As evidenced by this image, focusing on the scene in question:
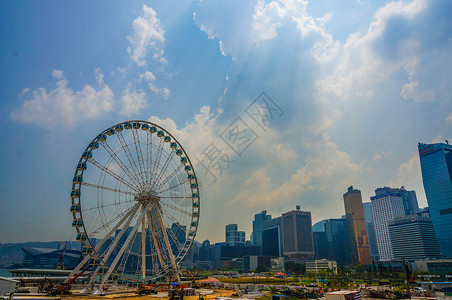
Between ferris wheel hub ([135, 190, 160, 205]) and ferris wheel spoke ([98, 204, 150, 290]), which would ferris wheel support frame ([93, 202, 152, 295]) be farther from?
ferris wheel hub ([135, 190, 160, 205])

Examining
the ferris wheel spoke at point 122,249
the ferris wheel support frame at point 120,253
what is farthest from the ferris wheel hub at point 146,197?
the ferris wheel spoke at point 122,249

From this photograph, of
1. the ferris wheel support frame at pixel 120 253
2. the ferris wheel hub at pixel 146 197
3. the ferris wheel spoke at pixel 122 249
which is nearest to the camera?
the ferris wheel support frame at pixel 120 253

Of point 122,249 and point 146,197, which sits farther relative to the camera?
point 146,197

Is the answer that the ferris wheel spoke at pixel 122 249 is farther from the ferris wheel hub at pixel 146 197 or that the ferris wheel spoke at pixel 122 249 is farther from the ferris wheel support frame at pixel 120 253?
the ferris wheel hub at pixel 146 197

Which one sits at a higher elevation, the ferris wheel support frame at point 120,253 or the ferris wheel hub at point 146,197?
the ferris wheel hub at point 146,197

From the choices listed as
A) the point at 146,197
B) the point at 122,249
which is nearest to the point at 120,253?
the point at 122,249

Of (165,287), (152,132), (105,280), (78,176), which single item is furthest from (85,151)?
(165,287)

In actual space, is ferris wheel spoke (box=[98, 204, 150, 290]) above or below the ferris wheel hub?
below

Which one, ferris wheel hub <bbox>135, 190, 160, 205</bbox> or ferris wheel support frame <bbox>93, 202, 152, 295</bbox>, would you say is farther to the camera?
ferris wheel hub <bbox>135, 190, 160, 205</bbox>

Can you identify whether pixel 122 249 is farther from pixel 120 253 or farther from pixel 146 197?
pixel 146 197

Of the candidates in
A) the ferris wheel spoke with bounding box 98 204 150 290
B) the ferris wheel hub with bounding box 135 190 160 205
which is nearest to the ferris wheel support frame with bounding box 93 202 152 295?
the ferris wheel spoke with bounding box 98 204 150 290

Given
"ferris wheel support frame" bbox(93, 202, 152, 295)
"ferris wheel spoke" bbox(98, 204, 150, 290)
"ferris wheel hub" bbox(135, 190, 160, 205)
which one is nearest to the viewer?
"ferris wheel support frame" bbox(93, 202, 152, 295)

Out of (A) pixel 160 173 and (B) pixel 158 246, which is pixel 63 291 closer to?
(B) pixel 158 246
